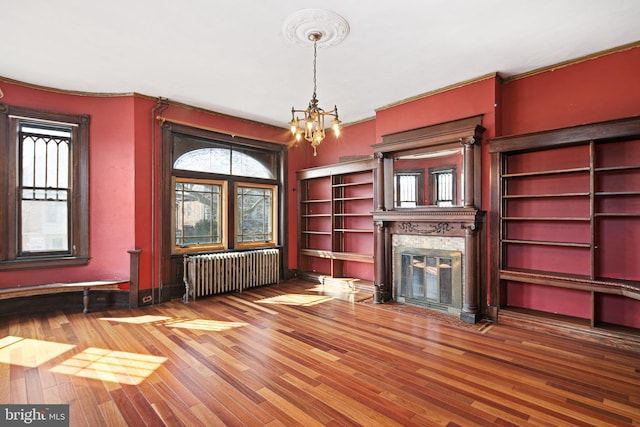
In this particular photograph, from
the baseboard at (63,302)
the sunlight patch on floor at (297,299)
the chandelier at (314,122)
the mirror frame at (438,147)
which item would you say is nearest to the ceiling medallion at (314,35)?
the chandelier at (314,122)

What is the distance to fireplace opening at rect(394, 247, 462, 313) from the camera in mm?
4523

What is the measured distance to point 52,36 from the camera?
11.1 ft

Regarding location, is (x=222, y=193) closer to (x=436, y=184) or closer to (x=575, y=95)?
(x=436, y=184)

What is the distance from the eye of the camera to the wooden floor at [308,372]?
2.31 m

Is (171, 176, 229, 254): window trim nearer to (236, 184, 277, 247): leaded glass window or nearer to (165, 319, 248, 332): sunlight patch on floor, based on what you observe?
(236, 184, 277, 247): leaded glass window

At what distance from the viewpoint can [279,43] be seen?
11.6ft

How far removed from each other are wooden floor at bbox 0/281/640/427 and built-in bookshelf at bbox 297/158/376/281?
209 centimetres

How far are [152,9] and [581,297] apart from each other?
18.3 feet

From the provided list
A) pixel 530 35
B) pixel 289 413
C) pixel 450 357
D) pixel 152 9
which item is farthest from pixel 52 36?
pixel 450 357

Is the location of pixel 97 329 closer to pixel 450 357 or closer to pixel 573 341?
pixel 450 357

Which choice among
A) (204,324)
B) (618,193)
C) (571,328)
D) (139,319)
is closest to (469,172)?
(618,193)

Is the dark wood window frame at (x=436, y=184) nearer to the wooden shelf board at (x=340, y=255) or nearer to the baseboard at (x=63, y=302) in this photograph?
the wooden shelf board at (x=340, y=255)

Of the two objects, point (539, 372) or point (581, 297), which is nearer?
point (539, 372)

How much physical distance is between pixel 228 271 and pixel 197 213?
3.89 ft
